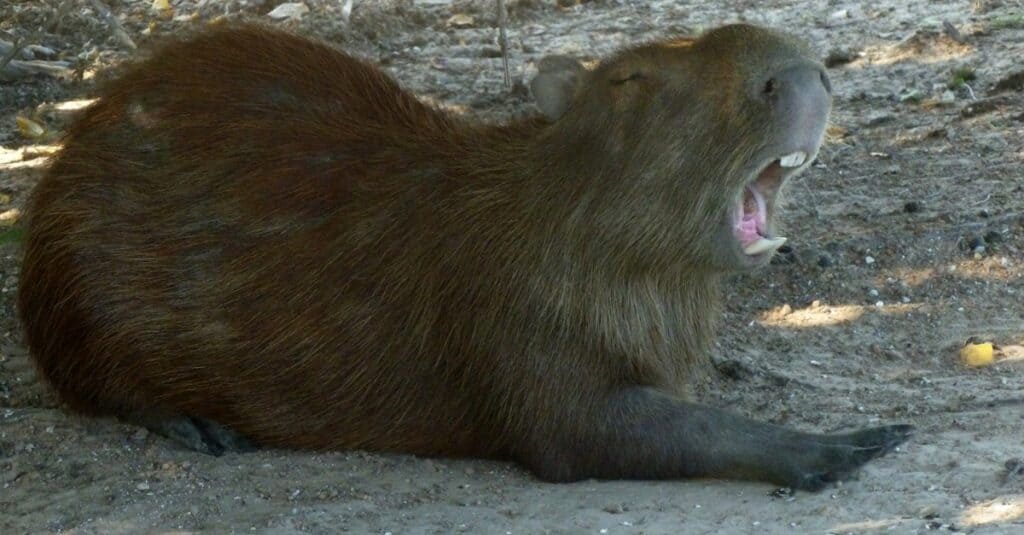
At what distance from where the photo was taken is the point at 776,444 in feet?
14.8

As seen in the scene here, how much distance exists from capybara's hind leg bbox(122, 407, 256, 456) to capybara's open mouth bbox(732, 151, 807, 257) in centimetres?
181

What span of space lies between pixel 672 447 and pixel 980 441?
95 centimetres

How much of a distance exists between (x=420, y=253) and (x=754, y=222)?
1.09 meters

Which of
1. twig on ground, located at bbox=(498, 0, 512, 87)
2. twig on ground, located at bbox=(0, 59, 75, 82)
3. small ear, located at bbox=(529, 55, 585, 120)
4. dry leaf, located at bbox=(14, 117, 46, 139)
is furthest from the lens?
twig on ground, located at bbox=(0, 59, 75, 82)

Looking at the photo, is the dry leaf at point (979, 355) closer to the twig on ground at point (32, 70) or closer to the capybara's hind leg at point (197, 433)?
the capybara's hind leg at point (197, 433)

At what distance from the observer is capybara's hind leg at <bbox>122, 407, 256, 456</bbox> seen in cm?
505

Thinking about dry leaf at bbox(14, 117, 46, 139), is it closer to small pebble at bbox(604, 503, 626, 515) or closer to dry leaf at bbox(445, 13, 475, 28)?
dry leaf at bbox(445, 13, 475, 28)

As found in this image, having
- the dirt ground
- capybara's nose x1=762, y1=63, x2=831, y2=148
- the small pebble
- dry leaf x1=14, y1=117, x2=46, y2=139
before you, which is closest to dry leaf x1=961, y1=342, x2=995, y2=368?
the dirt ground

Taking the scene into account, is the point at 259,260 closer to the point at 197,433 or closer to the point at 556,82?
the point at 197,433

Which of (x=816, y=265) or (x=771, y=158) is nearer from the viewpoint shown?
(x=771, y=158)

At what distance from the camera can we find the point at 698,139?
446cm

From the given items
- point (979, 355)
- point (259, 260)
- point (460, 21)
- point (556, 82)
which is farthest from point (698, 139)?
point (460, 21)

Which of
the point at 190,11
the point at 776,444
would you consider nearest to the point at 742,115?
the point at 776,444

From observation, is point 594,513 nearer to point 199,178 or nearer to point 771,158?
point 771,158
